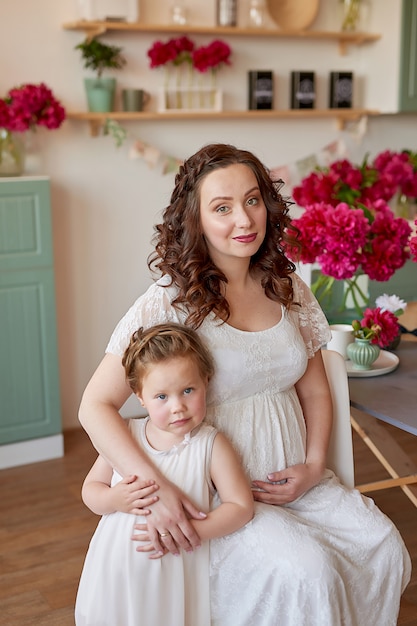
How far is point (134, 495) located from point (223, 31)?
8.84ft

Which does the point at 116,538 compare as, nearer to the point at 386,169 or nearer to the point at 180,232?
the point at 180,232

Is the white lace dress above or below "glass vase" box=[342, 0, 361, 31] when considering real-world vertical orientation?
below

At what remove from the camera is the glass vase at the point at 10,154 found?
3.62 metres

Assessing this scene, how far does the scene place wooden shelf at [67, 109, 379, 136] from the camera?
3844 mm

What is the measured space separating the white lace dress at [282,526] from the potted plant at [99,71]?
2.00 m

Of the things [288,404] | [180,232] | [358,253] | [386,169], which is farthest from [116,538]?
[386,169]

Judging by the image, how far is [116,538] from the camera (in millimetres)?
1849

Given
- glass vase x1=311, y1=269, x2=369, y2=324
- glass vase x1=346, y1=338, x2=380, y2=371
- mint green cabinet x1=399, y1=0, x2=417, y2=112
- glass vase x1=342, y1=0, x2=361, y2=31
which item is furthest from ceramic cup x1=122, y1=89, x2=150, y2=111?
glass vase x1=346, y1=338, x2=380, y2=371

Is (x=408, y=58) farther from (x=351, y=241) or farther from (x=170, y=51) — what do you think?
(x=351, y=241)

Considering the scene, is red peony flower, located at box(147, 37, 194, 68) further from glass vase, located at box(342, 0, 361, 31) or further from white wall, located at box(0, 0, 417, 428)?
glass vase, located at box(342, 0, 361, 31)

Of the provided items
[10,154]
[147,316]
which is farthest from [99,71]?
[147,316]

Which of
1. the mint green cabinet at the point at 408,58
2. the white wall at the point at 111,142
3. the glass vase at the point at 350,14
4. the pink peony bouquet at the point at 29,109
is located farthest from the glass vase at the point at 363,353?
the glass vase at the point at 350,14

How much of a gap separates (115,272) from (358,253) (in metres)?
1.89

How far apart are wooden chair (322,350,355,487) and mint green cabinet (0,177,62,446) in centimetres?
178
